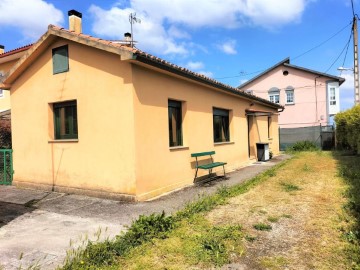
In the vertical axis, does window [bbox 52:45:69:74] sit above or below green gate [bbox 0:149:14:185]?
above

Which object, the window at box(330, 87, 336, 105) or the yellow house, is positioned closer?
the yellow house

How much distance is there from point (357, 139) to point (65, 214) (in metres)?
13.6

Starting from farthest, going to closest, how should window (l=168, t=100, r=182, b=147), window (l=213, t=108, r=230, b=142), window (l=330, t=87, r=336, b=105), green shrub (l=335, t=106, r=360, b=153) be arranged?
1. window (l=330, t=87, r=336, b=105)
2. green shrub (l=335, t=106, r=360, b=153)
3. window (l=213, t=108, r=230, b=142)
4. window (l=168, t=100, r=182, b=147)

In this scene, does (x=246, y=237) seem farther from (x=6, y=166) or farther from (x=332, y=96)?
(x=332, y=96)

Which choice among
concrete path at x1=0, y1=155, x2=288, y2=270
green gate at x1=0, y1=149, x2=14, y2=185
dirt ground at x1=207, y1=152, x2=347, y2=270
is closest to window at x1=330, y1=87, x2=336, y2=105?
dirt ground at x1=207, y1=152, x2=347, y2=270

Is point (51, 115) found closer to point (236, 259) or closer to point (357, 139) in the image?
point (236, 259)

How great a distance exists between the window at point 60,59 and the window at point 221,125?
19.1 ft

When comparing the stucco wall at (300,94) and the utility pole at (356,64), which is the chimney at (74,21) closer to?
the utility pole at (356,64)

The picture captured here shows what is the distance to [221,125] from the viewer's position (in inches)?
500

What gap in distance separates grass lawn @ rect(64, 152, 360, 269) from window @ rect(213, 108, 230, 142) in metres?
5.09

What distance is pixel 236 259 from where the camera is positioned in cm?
396

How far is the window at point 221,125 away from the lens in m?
12.1

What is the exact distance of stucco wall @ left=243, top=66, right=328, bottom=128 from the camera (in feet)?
93.1

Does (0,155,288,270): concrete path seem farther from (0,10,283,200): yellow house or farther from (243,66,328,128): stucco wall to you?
A: (243,66,328,128): stucco wall
